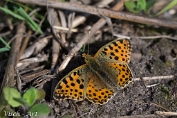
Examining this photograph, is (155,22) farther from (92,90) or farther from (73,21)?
(92,90)

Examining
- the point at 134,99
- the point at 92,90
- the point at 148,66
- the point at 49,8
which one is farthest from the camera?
the point at 49,8

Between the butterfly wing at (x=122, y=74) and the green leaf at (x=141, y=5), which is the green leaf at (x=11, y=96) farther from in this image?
the green leaf at (x=141, y=5)

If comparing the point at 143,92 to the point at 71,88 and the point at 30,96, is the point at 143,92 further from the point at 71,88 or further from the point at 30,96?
the point at 30,96

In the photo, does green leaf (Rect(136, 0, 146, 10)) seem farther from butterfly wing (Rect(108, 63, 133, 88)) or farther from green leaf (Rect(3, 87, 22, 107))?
green leaf (Rect(3, 87, 22, 107))

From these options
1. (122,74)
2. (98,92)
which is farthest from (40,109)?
(122,74)

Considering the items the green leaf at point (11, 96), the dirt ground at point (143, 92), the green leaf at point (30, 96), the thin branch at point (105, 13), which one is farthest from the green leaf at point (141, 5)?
the green leaf at point (11, 96)

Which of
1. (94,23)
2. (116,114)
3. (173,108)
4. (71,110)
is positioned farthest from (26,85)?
(173,108)
